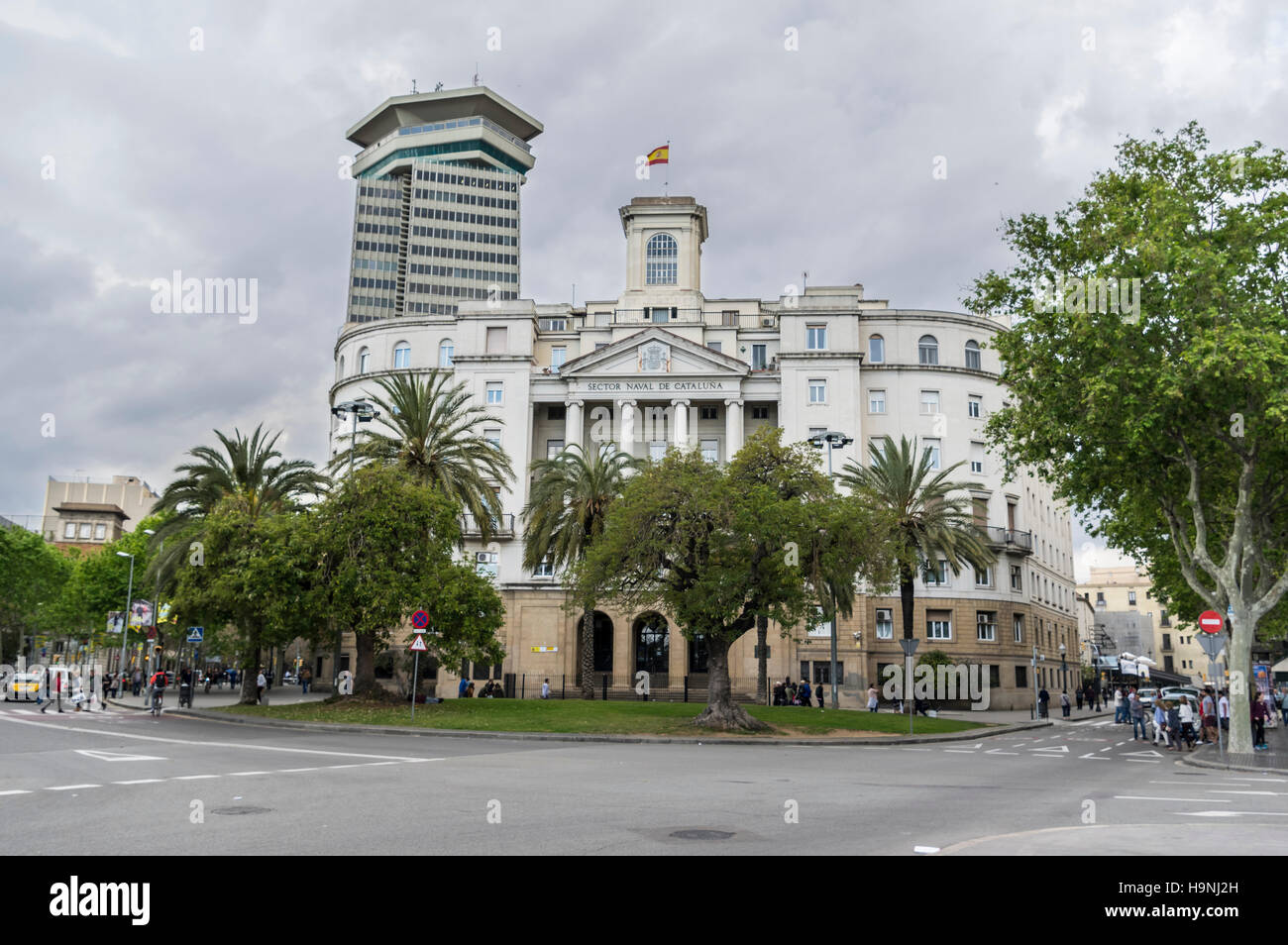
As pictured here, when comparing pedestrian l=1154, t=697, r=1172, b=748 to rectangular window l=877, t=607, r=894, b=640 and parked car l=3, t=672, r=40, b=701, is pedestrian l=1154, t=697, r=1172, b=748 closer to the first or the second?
rectangular window l=877, t=607, r=894, b=640

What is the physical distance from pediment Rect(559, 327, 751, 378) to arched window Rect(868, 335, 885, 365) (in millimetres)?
8655

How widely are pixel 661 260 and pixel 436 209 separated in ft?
274

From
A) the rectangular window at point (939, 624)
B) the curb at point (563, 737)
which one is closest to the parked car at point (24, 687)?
the curb at point (563, 737)

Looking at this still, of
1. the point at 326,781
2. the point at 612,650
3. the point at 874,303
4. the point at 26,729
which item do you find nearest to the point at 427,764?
the point at 326,781

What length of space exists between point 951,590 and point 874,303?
2278 centimetres

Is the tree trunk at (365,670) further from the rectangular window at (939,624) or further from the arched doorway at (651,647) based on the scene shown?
the rectangular window at (939,624)

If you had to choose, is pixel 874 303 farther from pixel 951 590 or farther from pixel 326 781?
pixel 326 781

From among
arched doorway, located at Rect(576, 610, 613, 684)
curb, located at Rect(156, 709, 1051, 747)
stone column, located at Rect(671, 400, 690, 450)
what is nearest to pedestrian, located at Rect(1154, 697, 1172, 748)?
curb, located at Rect(156, 709, 1051, 747)

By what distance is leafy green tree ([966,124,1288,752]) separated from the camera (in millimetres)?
23406

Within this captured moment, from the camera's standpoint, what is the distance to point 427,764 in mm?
17109

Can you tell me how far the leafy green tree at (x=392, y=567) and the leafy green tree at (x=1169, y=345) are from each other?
60.3ft

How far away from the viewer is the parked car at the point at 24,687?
42.1 m

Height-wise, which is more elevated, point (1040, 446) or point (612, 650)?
point (1040, 446)
